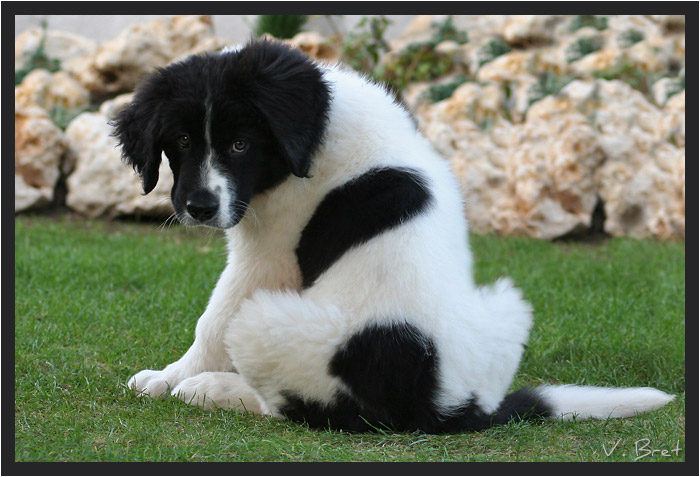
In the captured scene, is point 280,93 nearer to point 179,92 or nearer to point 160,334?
point 179,92

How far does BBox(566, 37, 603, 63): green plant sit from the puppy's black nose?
8.95m

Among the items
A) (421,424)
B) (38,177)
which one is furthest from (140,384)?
(38,177)

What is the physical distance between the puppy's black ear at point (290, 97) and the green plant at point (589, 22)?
872cm

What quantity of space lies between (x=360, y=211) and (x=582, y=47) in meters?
8.82

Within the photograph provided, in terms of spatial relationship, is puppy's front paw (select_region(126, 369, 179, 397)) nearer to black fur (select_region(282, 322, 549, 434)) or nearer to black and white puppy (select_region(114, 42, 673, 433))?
black and white puppy (select_region(114, 42, 673, 433))

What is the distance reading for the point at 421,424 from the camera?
167 inches

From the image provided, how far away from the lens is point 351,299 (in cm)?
413

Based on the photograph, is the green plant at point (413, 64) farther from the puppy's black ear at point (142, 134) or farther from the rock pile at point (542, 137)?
the puppy's black ear at point (142, 134)

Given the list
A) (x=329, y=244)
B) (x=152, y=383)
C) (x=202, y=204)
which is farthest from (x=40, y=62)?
(x=329, y=244)

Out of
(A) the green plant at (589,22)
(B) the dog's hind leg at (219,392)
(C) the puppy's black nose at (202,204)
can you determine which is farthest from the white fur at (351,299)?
(A) the green plant at (589,22)

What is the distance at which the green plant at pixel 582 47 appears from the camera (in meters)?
12.0

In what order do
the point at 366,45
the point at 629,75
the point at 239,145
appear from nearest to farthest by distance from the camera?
the point at 239,145, the point at 629,75, the point at 366,45

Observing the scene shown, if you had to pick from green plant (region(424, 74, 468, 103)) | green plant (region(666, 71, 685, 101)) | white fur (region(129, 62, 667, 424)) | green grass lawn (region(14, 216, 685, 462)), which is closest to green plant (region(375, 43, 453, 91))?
green plant (region(424, 74, 468, 103))

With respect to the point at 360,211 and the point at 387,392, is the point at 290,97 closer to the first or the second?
the point at 360,211
